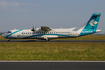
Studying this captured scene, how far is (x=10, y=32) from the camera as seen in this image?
37125 mm

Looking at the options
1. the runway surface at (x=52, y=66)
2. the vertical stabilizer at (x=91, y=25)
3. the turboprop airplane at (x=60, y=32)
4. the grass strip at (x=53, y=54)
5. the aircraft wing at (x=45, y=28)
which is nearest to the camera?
the runway surface at (x=52, y=66)

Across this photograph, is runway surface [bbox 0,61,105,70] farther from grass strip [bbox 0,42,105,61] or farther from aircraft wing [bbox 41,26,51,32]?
aircraft wing [bbox 41,26,51,32]

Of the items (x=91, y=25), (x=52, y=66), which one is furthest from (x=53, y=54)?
(x=91, y=25)

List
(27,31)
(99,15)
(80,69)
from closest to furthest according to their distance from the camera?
(80,69) → (99,15) → (27,31)

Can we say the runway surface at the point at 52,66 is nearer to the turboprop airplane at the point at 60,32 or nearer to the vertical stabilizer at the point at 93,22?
the turboprop airplane at the point at 60,32

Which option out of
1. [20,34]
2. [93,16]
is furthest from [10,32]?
[93,16]

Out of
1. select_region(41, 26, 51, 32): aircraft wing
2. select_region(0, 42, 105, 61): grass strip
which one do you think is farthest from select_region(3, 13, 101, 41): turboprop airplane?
select_region(0, 42, 105, 61): grass strip

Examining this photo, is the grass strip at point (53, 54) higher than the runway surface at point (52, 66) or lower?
lower

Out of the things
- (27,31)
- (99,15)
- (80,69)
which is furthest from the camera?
A: (27,31)

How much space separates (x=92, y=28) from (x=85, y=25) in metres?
1.99

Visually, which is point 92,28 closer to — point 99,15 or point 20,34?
point 99,15

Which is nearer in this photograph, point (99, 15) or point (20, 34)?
point (99, 15)

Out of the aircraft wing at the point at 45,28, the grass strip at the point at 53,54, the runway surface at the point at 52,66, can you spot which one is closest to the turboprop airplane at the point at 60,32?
the aircraft wing at the point at 45,28

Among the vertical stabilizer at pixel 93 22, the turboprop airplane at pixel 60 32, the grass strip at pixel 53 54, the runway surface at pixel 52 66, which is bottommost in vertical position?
the grass strip at pixel 53 54
